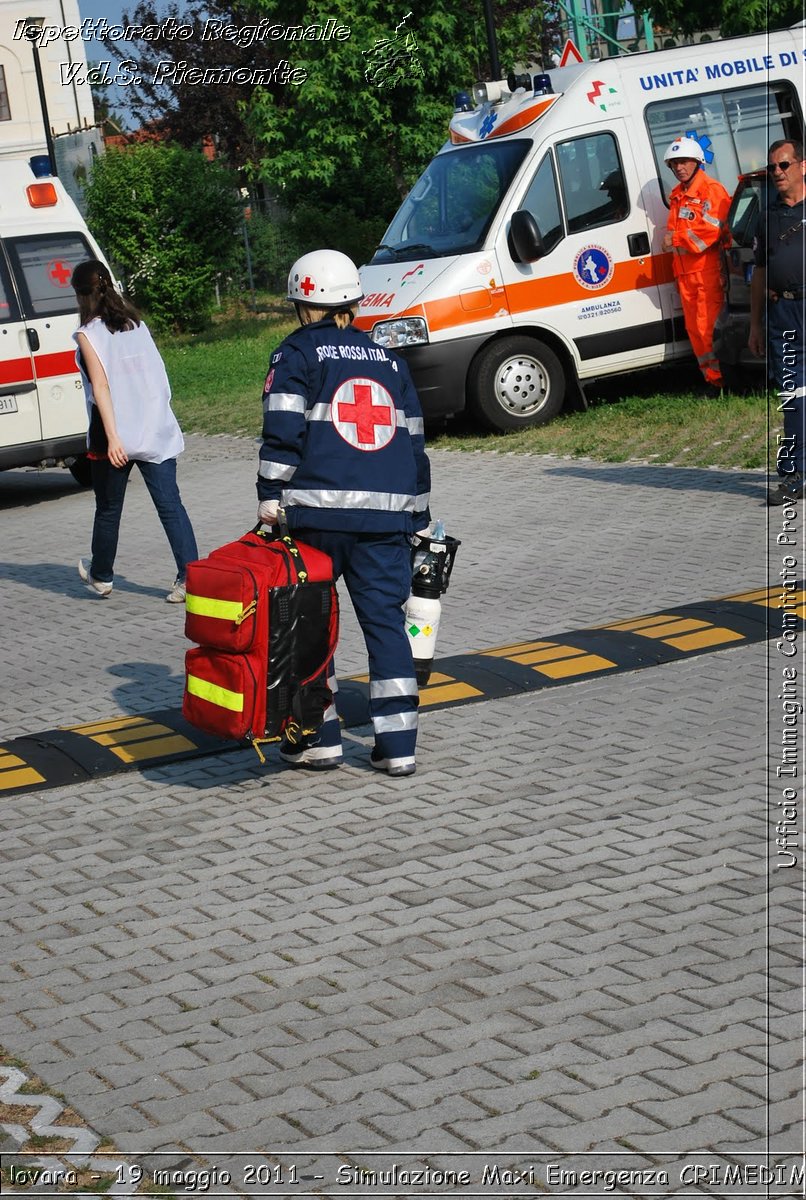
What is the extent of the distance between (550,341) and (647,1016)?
36.6 feet

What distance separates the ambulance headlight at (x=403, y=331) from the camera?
1416 centimetres

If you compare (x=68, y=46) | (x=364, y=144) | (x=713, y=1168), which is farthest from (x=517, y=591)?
(x=68, y=46)

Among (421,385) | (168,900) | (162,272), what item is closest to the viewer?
(168,900)

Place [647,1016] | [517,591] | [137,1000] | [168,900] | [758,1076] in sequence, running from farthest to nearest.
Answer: [517,591] → [168,900] → [137,1000] → [647,1016] → [758,1076]

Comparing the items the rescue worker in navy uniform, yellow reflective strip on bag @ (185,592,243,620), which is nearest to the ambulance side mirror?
the rescue worker in navy uniform

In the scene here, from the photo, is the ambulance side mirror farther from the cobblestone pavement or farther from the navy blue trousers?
the navy blue trousers

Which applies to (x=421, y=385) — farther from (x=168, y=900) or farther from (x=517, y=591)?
(x=168, y=900)

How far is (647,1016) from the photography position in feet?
13.7

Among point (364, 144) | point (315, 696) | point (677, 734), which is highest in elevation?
point (364, 144)

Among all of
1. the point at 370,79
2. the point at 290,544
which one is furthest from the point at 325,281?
the point at 370,79

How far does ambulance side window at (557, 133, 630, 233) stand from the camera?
14586 mm

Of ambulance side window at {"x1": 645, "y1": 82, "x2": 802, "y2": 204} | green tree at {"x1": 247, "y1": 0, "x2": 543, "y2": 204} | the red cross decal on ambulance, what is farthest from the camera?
green tree at {"x1": 247, "y1": 0, "x2": 543, "y2": 204}

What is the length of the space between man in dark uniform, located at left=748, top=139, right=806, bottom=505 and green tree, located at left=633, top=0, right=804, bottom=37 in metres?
12.0

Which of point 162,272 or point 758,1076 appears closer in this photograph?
point 758,1076
